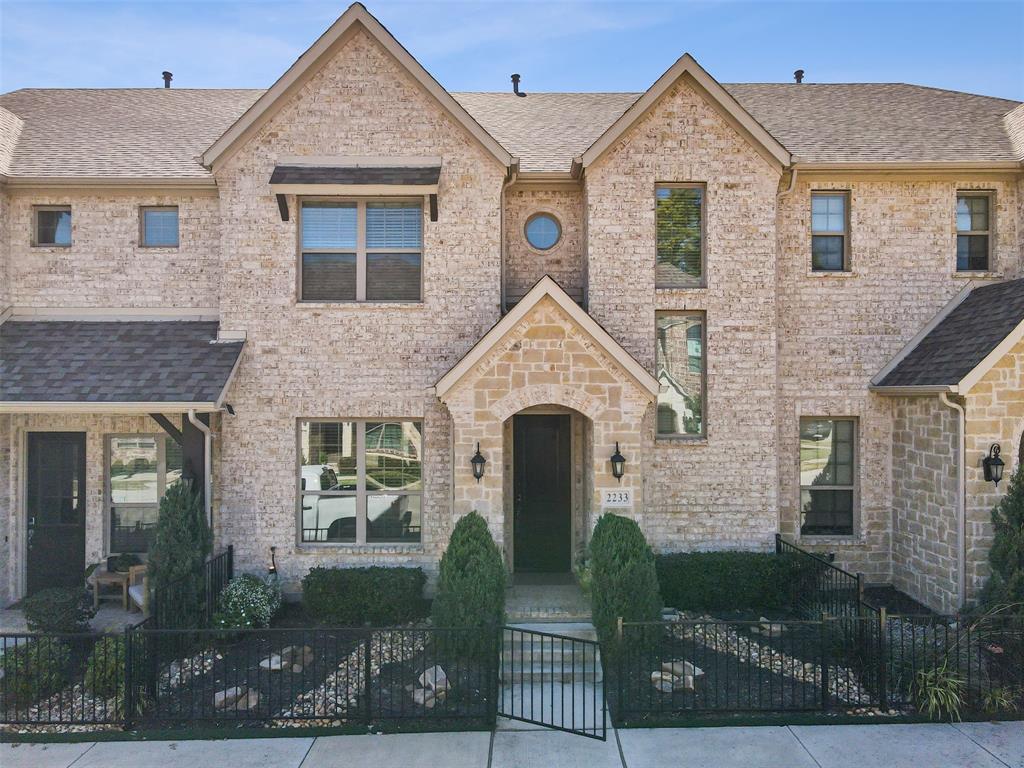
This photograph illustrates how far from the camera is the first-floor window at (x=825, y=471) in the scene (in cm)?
1187

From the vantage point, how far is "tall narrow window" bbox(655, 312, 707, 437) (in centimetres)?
1131

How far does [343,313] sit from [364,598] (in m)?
4.55

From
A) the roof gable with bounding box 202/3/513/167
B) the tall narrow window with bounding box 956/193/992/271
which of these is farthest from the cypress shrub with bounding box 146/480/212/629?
the tall narrow window with bounding box 956/193/992/271

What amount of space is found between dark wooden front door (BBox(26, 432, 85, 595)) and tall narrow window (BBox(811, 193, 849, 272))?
44.1 ft

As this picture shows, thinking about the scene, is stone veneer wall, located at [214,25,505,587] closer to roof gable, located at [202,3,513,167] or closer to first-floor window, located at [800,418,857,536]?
roof gable, located at [202,3,513,167]

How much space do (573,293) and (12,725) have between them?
9541mm

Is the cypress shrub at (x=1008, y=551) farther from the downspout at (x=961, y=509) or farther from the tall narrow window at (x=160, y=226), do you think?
the tall narrow window at (x=160, y=226)

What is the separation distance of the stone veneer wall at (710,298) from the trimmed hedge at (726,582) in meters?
0.66

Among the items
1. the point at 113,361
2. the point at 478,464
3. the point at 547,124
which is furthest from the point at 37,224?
the point at 547,124

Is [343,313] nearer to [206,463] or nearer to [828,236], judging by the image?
[206,463]

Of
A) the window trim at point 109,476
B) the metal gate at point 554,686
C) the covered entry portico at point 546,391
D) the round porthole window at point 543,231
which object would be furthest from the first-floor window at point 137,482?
the round porthole window at point 543,231

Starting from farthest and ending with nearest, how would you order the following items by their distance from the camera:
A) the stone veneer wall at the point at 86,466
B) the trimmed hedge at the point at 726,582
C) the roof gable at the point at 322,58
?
the stone veneer wall at the point at 86,466
the roof gable at the point at 322,58
the trimmed hedge at the point at 726,582

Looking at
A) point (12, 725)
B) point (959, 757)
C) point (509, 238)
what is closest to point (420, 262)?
point (509, 238)

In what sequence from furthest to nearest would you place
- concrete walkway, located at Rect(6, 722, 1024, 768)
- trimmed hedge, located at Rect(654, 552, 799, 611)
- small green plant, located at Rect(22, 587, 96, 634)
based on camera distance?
1. trimmed hedge, located at Rect(654, 552, 799, 611)
2. small green plant, located at Rect(22, 587, 96, 634)
3. concrete walkway, located at Rect(6, 722, 1024, 768)
